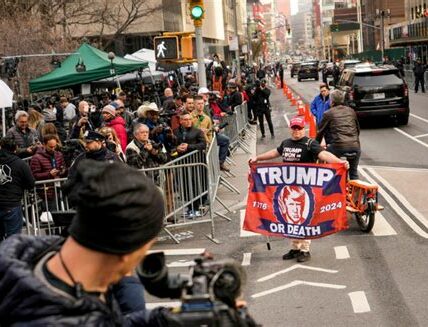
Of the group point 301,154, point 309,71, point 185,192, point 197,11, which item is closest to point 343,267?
point 301,154

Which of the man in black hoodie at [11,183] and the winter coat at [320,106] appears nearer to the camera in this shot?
the man in black hoodie at [11,183]

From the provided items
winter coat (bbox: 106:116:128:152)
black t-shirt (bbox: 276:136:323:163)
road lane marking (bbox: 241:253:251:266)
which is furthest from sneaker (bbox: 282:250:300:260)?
winter coat (bbox: 106:116:128:152)

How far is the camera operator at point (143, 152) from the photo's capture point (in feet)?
34.3

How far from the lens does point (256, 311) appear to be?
719cm

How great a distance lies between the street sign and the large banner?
7084 millimetres

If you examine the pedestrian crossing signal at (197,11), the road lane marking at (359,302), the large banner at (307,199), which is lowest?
the road lane marking at (359,302)

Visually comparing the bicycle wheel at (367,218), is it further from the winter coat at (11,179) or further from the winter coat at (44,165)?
the winter coat at (11,179)

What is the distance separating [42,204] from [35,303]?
27.7 feet

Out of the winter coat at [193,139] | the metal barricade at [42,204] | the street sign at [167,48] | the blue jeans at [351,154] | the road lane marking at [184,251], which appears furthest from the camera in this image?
the street sign at [167,48]

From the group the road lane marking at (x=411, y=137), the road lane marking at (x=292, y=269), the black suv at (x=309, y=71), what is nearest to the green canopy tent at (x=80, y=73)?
the road lane marking at (x=411, y=137)

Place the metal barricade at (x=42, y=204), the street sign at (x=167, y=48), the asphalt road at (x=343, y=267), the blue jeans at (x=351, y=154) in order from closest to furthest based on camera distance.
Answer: the asphalt road at (x=343, y=267), the metal barricade at (x=42, y=204), the blue jeans at (x=351, y=154), the street sign at (x=167, y=48)

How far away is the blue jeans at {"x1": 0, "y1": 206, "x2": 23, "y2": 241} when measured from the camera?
356 inches

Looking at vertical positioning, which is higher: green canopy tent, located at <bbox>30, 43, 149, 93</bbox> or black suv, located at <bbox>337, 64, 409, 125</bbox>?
green canopy tent, located at <bbox>30, 43, 149, 93</bbox>

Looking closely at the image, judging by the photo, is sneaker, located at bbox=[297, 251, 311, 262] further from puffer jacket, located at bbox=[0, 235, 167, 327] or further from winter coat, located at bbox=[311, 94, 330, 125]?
winter coat, located at bbox=[311, 94, 330, 125]
